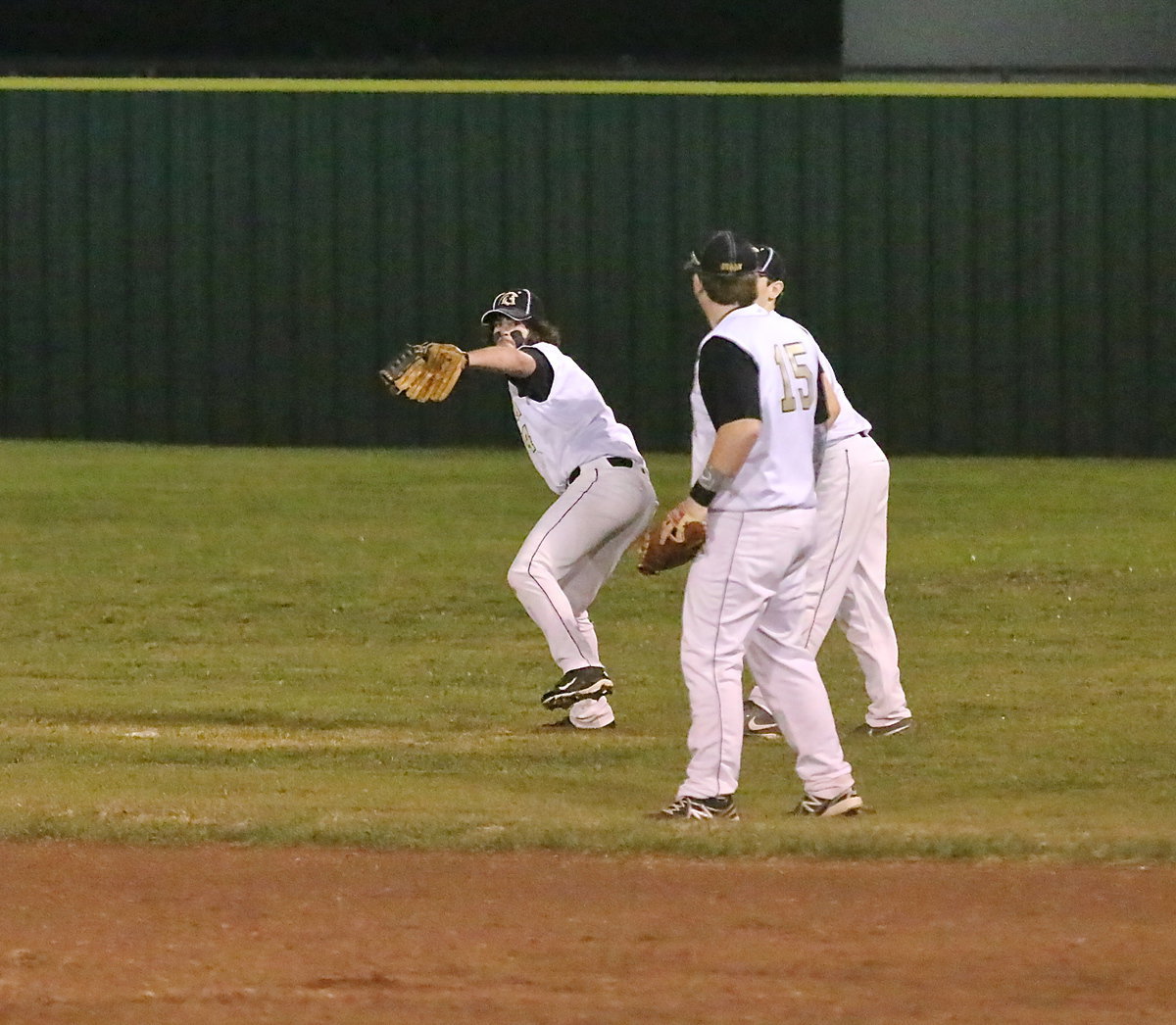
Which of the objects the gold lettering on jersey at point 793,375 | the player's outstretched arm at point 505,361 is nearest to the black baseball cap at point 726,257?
the gold lettering on jersey at point 793,375

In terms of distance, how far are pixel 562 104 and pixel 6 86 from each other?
15.9 feet

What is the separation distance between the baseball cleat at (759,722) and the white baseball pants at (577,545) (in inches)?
26.0

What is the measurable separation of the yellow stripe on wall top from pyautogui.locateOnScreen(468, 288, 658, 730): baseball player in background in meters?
11.4

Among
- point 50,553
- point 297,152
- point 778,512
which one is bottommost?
point 50,553

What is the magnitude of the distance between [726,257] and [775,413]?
Answer: 0.45 metres

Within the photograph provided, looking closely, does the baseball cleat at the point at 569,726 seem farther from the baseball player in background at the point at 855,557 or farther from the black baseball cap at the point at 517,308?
the black baseball cap at the point at 517,308

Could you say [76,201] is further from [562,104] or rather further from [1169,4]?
[1169,4]

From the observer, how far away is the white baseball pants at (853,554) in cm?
778

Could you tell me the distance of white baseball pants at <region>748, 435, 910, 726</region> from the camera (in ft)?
25.5

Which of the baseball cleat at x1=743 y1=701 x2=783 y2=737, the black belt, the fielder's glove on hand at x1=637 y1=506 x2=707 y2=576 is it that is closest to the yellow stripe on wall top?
the black belt

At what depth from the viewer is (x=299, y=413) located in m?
20.1

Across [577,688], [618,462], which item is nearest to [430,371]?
[618,462]

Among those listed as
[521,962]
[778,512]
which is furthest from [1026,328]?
[521,962]

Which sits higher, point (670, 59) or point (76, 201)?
point (670, 59)
